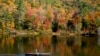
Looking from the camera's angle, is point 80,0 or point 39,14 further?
point 80,0

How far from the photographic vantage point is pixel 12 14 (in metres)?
105

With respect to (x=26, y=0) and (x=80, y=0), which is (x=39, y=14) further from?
(x=80, y=0)

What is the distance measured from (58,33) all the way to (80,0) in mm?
21760

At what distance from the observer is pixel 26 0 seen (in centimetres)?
11906

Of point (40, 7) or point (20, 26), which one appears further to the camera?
point (40, 7)

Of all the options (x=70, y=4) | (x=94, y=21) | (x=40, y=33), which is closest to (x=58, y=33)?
(x=40, y=33)

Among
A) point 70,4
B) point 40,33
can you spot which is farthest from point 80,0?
point 40,33

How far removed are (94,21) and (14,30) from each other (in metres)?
25.6

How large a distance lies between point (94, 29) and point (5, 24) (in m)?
26.3

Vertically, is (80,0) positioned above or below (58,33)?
above

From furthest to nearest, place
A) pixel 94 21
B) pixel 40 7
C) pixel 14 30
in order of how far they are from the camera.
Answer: pixel 40 7
pixel 94 21
pixel 14 30

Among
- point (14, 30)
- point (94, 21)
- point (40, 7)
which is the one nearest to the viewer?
point (14, 30)

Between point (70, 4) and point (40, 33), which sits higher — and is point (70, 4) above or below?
above

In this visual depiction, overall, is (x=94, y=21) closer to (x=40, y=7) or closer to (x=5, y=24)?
(x=40, y=7)
